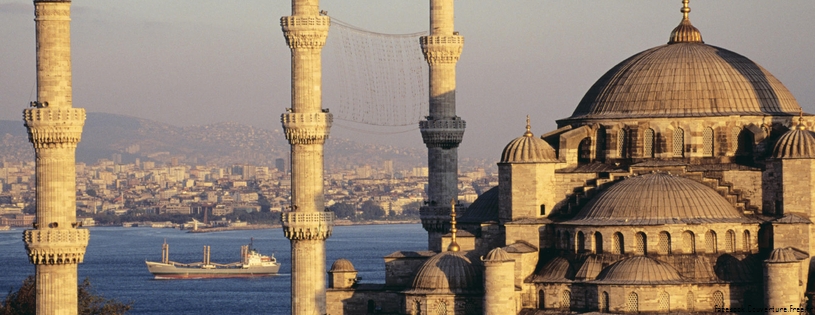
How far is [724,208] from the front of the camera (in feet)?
195

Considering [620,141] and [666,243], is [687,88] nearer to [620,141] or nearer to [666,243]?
[620,141]

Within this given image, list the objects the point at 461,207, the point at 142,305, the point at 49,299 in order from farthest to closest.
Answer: the point at 142,305 < the point at 461,207 < the point at 49,299

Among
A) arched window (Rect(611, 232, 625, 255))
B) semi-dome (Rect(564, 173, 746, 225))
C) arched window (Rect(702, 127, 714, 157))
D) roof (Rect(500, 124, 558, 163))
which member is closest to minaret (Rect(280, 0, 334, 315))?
roof (Rect(500, 124, 558, 163))

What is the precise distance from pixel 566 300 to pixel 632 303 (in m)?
3.01

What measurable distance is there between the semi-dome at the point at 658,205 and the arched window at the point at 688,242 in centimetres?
47

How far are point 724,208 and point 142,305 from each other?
71521 millimetres

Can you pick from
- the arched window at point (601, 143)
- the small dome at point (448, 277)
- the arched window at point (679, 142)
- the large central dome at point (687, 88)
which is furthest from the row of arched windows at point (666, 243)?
the large central dome at point (687, 88)

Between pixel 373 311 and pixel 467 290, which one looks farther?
→ pixel 373 311

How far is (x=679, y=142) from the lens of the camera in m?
63.4

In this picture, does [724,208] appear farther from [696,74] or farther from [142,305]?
[142,305]

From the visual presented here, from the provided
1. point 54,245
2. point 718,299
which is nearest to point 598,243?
point 718,299

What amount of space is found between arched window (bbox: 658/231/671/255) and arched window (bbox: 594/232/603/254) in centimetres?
191

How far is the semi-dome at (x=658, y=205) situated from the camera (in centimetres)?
5869

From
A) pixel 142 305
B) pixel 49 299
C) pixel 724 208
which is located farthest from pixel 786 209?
pixel 142 305
